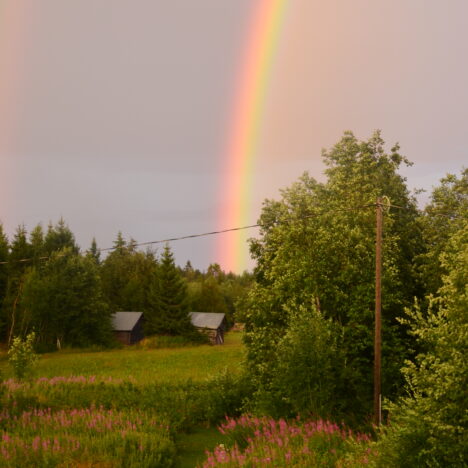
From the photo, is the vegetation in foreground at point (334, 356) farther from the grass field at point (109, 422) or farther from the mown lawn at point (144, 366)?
the mown lawn at point (144, 366)

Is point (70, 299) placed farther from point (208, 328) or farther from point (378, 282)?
point (378, 282)

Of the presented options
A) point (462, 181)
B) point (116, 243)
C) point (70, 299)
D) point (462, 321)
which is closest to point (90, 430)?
point (462, 321)

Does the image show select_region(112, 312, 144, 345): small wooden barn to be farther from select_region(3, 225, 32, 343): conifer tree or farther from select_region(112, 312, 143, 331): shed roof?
select_region(3, 225, 32, 343): conifer tree

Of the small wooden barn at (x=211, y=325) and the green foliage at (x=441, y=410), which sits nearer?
the green foliage at (x=441, y=410)

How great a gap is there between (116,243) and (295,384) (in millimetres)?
111460

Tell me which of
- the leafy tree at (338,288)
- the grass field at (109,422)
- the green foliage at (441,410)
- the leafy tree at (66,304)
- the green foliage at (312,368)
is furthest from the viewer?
the leafy tree at (66,304)

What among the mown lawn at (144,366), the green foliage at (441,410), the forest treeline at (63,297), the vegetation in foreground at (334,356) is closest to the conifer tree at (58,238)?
the forest treeline at (63,297)

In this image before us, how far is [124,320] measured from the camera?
63.0 meters

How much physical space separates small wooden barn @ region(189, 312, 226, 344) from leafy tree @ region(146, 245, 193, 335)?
2676 mm

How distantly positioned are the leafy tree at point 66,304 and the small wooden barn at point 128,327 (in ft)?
11.6

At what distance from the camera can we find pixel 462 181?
28.7m

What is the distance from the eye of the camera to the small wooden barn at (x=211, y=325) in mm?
65000

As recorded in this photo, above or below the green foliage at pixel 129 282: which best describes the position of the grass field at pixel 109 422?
below

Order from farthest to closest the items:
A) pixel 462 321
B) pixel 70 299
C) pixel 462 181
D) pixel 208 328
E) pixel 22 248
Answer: pixel 208 328
pixel 22 248
pixel 70 299
pixel 462 181
pixel 462 321
